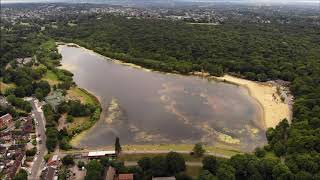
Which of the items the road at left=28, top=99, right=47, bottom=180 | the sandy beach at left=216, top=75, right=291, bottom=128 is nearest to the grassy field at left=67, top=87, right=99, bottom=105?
the road at left=28, top=99, right=47, bottom=180

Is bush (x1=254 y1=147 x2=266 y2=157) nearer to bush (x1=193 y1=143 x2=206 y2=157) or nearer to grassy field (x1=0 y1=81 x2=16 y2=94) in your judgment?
bush (x1=193 y1=143 x2=206 y2=157)

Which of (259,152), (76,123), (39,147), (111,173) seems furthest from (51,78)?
(259,152)

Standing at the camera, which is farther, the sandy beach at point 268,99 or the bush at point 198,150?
the sandy beach at point 268,99

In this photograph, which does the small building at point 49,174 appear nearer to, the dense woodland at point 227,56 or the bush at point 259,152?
the dense woodland at point 227,56

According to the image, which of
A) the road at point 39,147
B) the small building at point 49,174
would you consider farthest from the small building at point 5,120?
the small building at point 49,174

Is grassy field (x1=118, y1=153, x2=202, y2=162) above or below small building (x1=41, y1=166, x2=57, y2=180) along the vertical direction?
above

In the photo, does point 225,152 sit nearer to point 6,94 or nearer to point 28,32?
point 6,94

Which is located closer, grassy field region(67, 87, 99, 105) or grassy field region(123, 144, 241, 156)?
grassy field region(123, 144, 241, 156)
